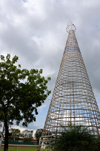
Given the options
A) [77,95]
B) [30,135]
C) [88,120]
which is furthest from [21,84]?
[30,135]

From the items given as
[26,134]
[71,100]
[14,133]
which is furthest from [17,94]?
[26,134]

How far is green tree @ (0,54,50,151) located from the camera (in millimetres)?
17266

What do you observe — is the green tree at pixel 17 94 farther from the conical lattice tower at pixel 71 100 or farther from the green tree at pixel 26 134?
the green tree at pixel 26 134

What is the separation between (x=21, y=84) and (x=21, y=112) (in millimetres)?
3606

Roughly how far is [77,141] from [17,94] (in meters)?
9.82

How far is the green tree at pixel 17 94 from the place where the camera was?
1727 cm

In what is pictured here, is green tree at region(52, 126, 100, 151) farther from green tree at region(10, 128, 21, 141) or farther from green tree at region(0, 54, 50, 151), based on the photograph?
green tree at region(10, 128, 21, 141)

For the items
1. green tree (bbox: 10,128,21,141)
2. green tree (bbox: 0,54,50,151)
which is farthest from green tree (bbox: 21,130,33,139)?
green tree (bbox: 0,54,50,151)

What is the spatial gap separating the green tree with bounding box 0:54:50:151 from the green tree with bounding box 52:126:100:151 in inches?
277

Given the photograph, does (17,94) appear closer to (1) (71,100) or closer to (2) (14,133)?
(1) (71,100)

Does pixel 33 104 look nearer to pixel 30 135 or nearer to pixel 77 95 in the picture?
pixel 77 95

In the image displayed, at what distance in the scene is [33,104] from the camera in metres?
18.8

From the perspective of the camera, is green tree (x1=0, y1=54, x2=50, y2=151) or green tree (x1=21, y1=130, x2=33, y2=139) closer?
green tree (x1=0, y1=54, x2=50, y2=151)

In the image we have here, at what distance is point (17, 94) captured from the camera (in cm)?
1809
